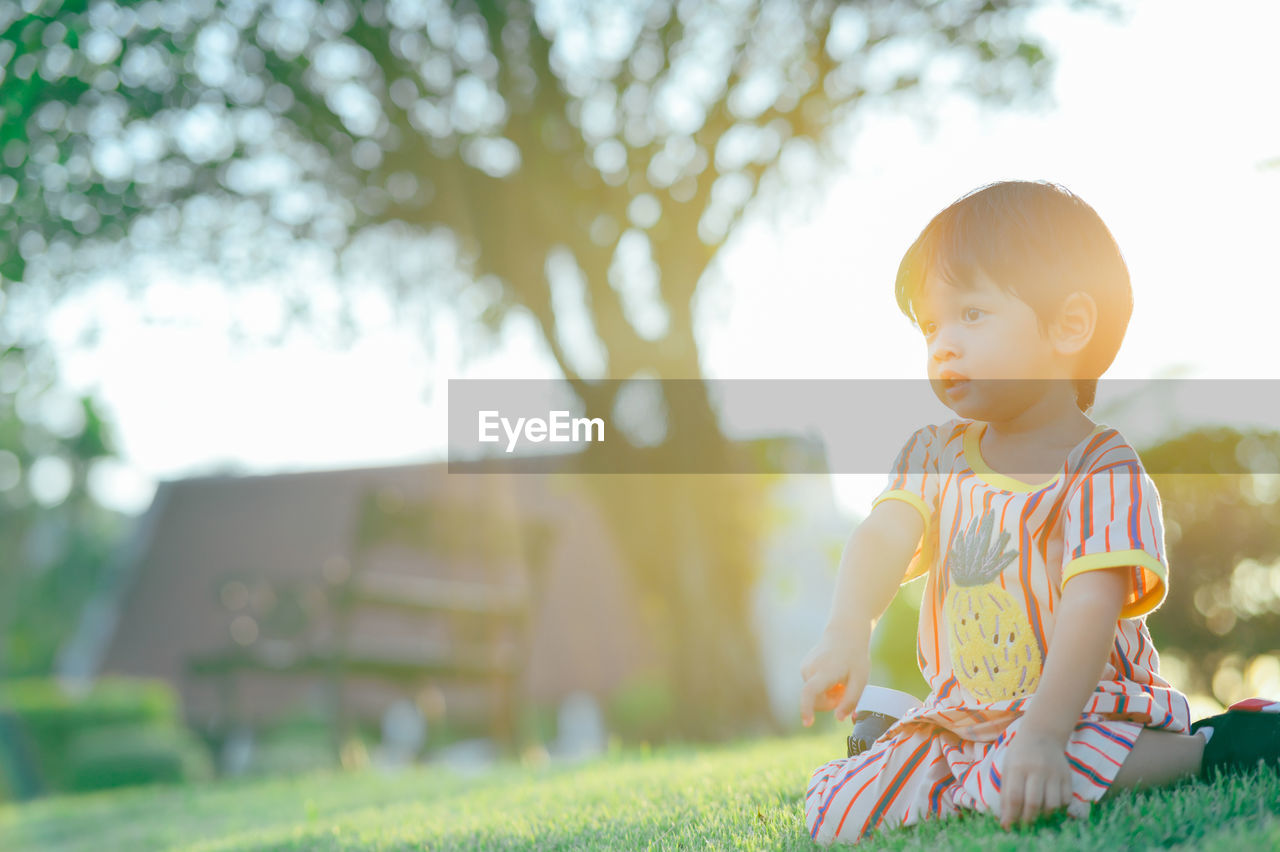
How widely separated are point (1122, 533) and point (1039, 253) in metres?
0.45

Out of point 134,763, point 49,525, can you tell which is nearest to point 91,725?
point 134,763

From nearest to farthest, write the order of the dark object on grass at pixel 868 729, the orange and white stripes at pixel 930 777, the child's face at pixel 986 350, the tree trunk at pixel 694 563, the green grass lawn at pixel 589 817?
the green grass lawn at pixel 589 817
the orange and white stripes at pixel 930 777
the child's face at pixel 986 350
the dark object on grass at pixel 868 729
the tree trunk at pixel 694 563

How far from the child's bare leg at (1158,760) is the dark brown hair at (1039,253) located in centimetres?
59

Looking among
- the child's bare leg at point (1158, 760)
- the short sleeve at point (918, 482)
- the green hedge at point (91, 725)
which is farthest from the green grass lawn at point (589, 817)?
the green hedge at point (91, 725)

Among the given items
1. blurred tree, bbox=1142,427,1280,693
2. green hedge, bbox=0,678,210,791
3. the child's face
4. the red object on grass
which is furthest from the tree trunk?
the child's face

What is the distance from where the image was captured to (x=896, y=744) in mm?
1760

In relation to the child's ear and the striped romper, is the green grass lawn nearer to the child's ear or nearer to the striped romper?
the striped romper

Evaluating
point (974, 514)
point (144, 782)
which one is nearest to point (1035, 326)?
point (974, 514)

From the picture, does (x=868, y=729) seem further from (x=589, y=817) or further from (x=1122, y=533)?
(x=589, y=817)

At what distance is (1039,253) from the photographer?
164 cm

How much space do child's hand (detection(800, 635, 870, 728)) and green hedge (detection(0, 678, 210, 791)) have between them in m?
9.03

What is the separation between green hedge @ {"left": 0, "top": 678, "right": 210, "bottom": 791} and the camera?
9.43 meters

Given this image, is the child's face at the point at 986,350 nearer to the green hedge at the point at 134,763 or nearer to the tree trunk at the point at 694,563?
the tree trunk at the point at 694,563

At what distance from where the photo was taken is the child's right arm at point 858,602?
163cm
